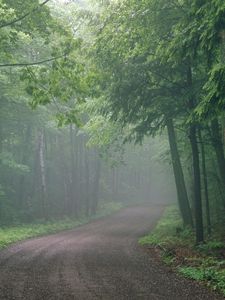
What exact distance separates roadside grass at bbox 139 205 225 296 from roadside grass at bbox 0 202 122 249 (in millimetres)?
6970

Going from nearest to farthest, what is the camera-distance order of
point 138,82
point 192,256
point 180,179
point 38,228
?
1. point 192,256
2. point 138,82
3. point 180,179
4. point 38,228

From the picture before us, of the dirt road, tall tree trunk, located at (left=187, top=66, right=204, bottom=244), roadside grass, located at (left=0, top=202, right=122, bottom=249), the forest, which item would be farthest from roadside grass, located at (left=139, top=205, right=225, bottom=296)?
roadside grass, located at (left=0, top=202, right=122, bottom=249)

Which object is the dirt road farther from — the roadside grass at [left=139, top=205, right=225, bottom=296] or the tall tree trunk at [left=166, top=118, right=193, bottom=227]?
the tall tree trunk at [left=166, top=118, right=193, bottom=227]

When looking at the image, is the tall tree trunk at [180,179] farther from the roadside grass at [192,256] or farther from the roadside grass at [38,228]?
the roadside grass at [38,228]

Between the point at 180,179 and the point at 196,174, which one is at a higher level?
the point at 196,174

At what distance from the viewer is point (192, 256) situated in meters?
14.6

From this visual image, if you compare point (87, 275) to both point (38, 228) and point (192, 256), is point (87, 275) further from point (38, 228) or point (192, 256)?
point (38, 228)

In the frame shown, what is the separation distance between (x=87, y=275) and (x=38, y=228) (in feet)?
55.4

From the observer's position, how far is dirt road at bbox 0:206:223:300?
31.9 ft

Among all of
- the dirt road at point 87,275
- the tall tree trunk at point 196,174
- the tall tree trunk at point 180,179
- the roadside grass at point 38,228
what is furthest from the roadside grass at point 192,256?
the roadside grass at point 38,228

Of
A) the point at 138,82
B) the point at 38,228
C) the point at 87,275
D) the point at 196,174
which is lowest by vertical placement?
the point at 38,228

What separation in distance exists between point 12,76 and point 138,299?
17.4 meters

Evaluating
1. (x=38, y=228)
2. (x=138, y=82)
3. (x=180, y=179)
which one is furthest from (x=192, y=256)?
(x=38, y=228)

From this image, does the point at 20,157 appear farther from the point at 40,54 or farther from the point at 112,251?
the point at 112,251
